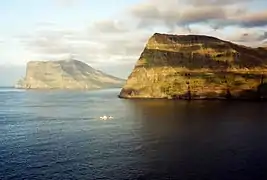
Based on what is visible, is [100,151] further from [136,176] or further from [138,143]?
[136,176]

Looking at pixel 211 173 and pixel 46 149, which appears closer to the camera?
pixel 211 173

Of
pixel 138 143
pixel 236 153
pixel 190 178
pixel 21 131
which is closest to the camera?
pixel 190 178

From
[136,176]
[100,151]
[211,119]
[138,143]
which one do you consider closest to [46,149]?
[100,151]

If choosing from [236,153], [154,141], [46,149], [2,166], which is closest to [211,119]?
[154,141]

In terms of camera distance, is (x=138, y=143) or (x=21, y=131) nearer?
(x=138, y=143)

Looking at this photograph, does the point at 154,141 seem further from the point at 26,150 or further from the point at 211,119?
the point at 211,119

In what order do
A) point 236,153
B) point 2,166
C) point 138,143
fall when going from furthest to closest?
point 138,143, point 236,153, point 2,166
